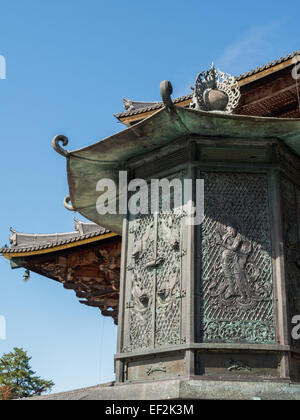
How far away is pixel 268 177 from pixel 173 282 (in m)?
1.54

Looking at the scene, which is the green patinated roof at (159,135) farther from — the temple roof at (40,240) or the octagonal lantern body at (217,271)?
the temple roof at (40,240)

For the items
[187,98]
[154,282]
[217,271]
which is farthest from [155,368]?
[187,98]

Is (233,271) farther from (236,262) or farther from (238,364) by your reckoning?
(238,364)

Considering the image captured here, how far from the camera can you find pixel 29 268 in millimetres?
14180

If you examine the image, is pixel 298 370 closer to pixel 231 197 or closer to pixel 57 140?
pixel 231 197

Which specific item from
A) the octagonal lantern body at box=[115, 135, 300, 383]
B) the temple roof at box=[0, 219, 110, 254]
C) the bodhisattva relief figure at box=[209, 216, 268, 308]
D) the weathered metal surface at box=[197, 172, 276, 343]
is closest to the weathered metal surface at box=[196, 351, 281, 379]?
the octagonal lantern body at box=[115, 135, 300, 383]

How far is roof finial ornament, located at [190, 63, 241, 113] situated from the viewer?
21.2ft

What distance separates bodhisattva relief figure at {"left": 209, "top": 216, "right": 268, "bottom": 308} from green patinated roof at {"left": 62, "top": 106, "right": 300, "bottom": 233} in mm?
989

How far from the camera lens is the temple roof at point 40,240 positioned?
13.3 metres

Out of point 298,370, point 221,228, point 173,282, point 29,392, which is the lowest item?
point 29,392

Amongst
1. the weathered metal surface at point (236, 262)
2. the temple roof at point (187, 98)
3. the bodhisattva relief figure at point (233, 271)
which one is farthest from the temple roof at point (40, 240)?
the bodhisattva relief figure at point (233, 271)

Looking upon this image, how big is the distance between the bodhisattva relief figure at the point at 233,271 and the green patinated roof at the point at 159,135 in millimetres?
989

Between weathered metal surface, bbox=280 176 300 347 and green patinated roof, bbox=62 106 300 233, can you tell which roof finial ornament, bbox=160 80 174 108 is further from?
weathered metal surface, bbox=280 176 300 347

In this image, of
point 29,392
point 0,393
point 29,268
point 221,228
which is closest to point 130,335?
point 221,228
